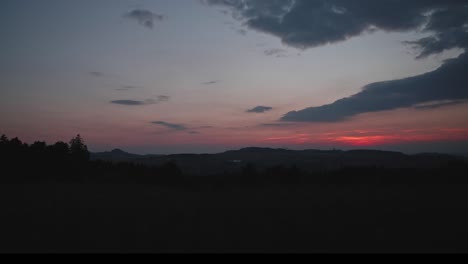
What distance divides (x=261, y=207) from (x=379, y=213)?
16.7 feet

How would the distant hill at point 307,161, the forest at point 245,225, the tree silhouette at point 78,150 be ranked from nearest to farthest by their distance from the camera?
the forest at point 245,225, the tree silhouette at point 78,150, the distant hill at point 307,161

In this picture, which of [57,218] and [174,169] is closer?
[57,218]

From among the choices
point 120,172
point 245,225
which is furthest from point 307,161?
point 245,225

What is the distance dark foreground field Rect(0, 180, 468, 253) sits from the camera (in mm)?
10414

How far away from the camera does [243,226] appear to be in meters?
12.4

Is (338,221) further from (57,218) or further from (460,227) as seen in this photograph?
(57,218)

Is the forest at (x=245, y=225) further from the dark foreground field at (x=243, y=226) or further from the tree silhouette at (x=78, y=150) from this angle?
the tree silhouette at (x=78, y=150)

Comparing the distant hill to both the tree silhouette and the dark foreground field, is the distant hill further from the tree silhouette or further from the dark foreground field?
the dark foreground field

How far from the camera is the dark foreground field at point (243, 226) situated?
34.2 feet

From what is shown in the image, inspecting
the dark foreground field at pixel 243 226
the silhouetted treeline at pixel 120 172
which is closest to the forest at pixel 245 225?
the dark foreground field at pixel 243 226

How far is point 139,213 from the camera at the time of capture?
48.9 ft

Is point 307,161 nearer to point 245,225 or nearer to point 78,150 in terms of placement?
point 78,150

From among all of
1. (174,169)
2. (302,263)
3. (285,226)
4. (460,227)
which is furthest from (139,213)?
(174,169)

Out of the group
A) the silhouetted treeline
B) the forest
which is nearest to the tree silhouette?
the silhouetted treeline
